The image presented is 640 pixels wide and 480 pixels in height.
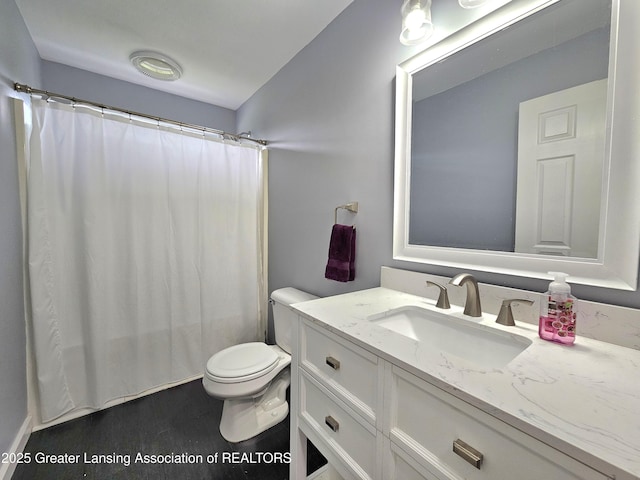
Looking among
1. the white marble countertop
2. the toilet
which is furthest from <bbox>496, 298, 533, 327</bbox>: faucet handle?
the toilet

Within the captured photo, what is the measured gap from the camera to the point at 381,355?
0.67 meters

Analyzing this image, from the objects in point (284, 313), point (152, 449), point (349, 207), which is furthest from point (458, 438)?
point (152, 449)

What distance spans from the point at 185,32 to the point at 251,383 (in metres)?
2.09

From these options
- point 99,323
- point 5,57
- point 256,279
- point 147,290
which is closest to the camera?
point 5,57

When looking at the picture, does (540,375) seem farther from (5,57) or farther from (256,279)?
(5,57)

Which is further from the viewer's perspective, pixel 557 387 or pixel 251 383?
pixel 251 383

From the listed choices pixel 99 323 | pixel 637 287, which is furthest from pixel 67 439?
pixel 637 287

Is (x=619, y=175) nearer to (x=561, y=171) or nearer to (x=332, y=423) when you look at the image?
(x=561, y=171)

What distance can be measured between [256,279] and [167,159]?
3.71ft

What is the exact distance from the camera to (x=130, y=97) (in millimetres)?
2225

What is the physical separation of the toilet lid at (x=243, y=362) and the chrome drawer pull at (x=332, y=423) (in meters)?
0.68

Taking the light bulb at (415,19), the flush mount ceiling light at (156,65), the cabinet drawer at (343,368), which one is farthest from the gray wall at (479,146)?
the flush mount ceiling light at (156,65)

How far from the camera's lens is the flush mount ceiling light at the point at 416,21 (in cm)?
101

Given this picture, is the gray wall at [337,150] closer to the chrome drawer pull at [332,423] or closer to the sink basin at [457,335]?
the sink basin at [457,335]
